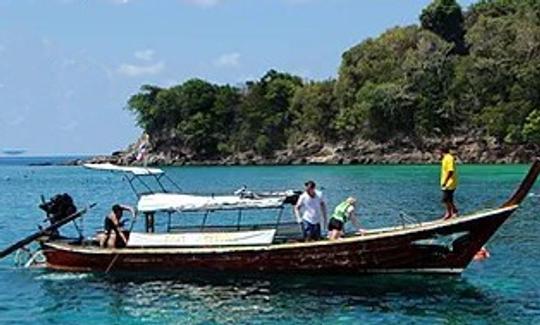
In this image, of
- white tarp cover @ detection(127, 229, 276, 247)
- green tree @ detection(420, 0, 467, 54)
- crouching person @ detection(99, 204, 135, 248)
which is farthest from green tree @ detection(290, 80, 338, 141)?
white tarp cover @ detection(127, 229, 276, 247)

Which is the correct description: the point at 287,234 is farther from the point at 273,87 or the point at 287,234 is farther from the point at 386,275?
the point at 273,87

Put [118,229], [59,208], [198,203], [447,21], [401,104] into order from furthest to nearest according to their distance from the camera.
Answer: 1. [447,21]
2. [401,104]
3. [59,208]
4. [118,229]
5. [198,203]

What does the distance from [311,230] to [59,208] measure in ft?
29.2

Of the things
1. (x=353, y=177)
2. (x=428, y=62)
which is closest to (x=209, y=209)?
(x=353, y=177)

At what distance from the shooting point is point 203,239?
2936cm

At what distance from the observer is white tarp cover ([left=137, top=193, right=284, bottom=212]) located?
97.6 ft

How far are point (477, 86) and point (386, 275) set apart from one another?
99.4m

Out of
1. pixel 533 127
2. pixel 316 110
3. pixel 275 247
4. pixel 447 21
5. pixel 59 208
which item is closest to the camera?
pixel 275 247

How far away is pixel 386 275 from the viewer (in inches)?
1105

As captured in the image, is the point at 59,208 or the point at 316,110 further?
the point at 316,110

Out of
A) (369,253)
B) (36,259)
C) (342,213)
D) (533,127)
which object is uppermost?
(533,127)

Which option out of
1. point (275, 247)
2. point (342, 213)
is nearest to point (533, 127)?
point (342, 213)

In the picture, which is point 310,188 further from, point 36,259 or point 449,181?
point 36,259

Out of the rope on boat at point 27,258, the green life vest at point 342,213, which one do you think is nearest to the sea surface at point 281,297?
the rope on boat at point 27,258
